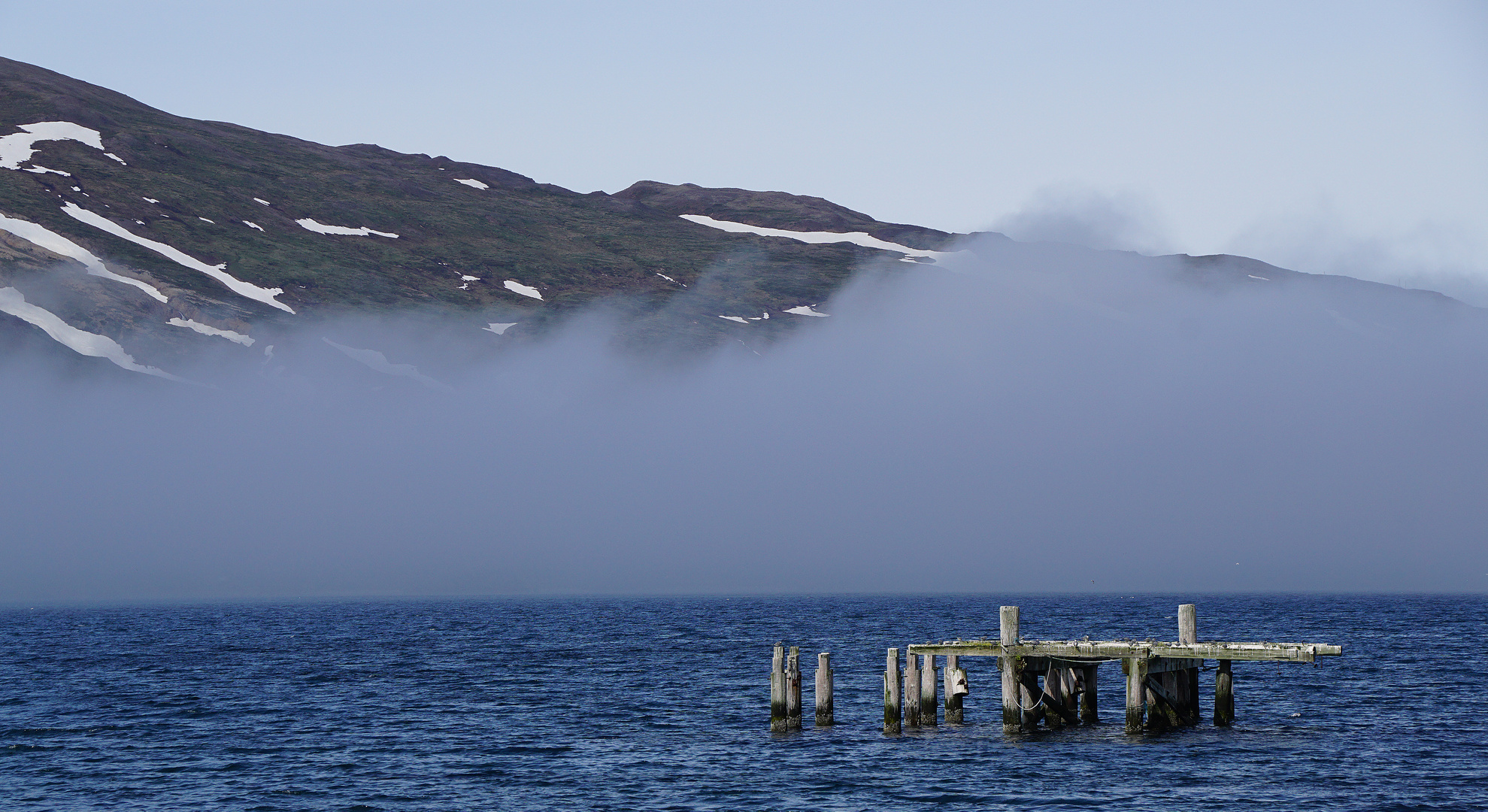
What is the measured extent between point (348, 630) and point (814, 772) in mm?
98911

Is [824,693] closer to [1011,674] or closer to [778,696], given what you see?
[778,696]

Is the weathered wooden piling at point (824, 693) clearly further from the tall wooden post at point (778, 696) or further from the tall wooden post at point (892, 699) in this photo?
the tall wooden post at point (892, 699)

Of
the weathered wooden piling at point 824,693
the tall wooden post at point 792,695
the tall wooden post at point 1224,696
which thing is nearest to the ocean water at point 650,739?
the weathered wooden piling at point 824,693

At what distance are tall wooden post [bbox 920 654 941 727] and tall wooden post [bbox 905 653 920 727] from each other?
0.76 ft

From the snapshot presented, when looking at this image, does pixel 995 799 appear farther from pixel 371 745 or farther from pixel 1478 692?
pixel 1478 692

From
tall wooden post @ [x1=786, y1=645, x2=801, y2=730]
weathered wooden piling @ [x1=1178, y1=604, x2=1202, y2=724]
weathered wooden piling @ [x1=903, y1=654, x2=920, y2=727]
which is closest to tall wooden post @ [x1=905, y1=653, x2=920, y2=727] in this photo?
weathered wooden piling @ [x1=903, y1=654, x2=920, y2=727]

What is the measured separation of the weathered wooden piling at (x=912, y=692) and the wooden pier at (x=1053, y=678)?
4 cm

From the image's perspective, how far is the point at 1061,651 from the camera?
42.7 meters

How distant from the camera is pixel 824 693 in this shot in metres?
45.9

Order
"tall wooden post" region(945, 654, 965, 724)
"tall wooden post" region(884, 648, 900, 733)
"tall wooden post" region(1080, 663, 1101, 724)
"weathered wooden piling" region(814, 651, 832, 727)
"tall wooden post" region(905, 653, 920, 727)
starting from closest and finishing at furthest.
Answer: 1. "tall wooden post" region(884, 648, 900, 733)
2. "weathered wooden piling" region(814, 651, 832, 727)
3. "tall wooden post" region(905, 653, 920, 727)
4. "tall wooden post" region(945, 654, 965, 724)
5. "tall wooden post" region(1080, 663, 1101, 724)

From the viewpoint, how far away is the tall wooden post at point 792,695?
4612 cm

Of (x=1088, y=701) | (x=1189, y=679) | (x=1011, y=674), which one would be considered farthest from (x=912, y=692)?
(x=1189, y=679)

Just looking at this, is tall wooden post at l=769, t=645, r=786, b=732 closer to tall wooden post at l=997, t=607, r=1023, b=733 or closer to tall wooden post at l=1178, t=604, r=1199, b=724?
tall wooden post at l=997, t=607, r=1023, b=733

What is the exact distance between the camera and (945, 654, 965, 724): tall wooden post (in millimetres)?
46938
